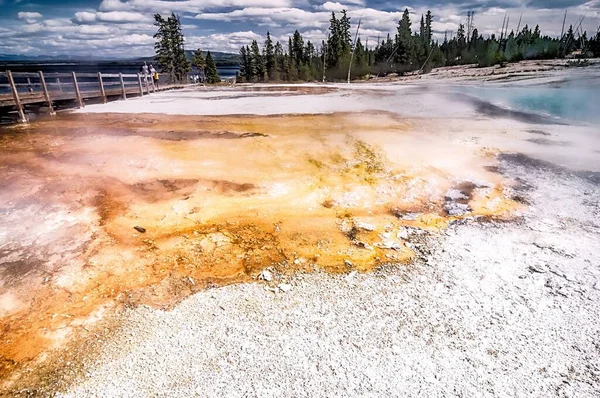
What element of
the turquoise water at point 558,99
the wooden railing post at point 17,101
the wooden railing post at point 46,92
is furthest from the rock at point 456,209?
the wooden railing post at point 46,92

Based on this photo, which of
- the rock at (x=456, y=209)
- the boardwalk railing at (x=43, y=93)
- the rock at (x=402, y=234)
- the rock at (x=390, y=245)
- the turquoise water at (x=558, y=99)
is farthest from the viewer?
the turquoise water at (x=558, y=99)

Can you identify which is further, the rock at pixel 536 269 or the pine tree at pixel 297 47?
the pine tree at pixel 297 47

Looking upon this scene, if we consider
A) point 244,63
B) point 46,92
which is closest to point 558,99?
point 46,92

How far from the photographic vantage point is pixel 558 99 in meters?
23.1

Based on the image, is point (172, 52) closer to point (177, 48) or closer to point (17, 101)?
point (177, 48)

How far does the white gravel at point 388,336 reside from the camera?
2.88 m

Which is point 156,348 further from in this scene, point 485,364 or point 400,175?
point 400,175

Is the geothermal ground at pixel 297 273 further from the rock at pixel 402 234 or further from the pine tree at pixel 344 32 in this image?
the pine tree at pixel 344 32

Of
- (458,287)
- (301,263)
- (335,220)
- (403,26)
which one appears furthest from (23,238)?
(403,26)

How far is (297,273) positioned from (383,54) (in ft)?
250

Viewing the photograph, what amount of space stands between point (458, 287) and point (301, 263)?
6.02 feet

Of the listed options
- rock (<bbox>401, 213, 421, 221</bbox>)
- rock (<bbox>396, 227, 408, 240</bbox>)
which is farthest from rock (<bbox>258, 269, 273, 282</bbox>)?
rock (<bbox>401, 213, 421, 221</bbox>)

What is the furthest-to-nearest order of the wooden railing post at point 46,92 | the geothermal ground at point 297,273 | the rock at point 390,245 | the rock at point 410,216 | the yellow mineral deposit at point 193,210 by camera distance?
the wooden railing post at point 46,92, the rock at point 410,216, the rock at point 390,245, the yellow mineral deposit at point 193,210, the geothermal ground at point 297,273

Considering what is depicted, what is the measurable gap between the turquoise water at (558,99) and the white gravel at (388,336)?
1462 centimetres
